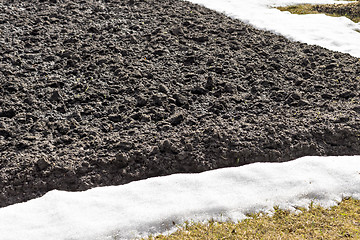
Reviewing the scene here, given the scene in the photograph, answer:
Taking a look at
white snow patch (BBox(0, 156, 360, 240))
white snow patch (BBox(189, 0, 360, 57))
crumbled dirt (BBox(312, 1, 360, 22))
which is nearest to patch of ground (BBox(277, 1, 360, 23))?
crumbled dirt (BBox(312, 1, 360, 22))

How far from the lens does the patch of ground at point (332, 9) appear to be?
9.49 meters

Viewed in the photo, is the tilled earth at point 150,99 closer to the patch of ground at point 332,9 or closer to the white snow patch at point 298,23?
the white snow patch at point 298,23

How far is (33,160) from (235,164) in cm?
218

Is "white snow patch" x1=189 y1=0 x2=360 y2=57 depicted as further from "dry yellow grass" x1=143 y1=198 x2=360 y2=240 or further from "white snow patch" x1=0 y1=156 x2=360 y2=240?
"dry yellow grass" x1=143 y1=198 x2=360 y2=240

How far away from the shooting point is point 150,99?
4.84m

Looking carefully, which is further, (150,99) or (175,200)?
(150,99)

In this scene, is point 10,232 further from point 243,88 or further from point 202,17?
point 202,17

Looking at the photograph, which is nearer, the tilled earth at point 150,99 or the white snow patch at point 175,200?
the white snow patch at point 175,200

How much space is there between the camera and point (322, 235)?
128 inches

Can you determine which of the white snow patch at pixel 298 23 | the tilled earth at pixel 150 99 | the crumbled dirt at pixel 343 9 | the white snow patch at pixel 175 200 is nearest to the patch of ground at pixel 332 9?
the crumbled dirt at pixel 343 9

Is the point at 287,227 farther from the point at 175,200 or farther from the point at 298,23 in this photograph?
the point at 298,23

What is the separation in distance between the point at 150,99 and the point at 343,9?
7305 mm

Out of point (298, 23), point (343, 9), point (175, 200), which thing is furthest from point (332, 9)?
point (175, 200)

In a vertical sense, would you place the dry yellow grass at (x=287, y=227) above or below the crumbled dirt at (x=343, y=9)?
below
